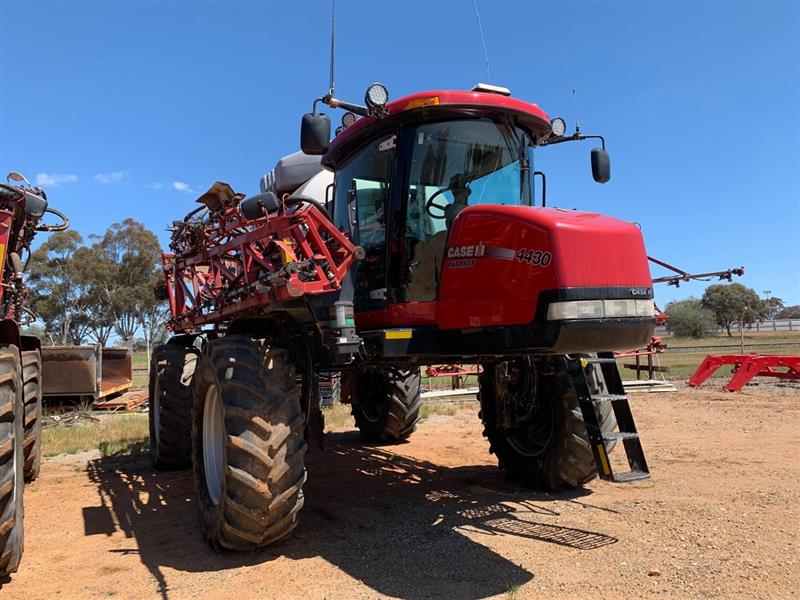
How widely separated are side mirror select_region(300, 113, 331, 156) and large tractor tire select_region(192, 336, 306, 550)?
55.6 inches

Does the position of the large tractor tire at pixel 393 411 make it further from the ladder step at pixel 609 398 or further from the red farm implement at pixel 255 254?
the ladder step at pixel 609 398

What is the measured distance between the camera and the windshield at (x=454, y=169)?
4.16 metres

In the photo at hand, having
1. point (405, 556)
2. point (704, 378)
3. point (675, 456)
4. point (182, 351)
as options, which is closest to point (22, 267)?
point (182, 351)

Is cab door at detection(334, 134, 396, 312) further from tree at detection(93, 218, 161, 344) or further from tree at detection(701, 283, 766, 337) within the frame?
tree at detection(701, 283, 766, 337)

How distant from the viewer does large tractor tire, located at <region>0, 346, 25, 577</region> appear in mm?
3174

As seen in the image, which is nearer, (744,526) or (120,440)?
(744,526)

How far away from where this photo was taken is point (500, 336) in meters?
3.64

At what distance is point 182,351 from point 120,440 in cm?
283

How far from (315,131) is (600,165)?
234cm

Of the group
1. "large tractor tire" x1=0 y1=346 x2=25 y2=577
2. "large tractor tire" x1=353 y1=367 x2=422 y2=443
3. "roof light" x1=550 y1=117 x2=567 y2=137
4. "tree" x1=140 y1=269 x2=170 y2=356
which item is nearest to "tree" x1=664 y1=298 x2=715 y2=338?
"tree" x1=140 y1=269 x2=170 y2=356

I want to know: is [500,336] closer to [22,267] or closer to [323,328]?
[323,328]

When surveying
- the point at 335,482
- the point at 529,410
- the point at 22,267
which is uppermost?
the point at 22,267

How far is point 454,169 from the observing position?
13.8ft

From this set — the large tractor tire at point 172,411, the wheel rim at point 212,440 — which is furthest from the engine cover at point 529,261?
the large tractor tire at point 172,411
